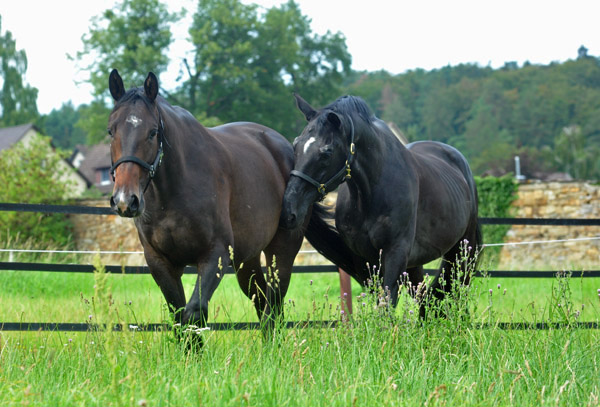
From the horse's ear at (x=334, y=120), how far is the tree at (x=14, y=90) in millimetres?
56635

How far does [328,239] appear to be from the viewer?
19.2 feet

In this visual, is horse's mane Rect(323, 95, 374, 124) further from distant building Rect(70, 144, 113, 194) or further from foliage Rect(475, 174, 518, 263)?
distant building Rect(70, 144, 113, 194)

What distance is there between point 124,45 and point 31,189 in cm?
1964

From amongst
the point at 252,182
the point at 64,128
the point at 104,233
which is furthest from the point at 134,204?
the point at 64,128

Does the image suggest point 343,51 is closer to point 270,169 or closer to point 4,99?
point 4,99

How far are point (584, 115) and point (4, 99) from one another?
2294 inches

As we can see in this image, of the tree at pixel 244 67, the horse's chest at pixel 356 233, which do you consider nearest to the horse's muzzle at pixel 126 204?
the horse's chest at pixel 356 233

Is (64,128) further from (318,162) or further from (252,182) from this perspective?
(318,162)

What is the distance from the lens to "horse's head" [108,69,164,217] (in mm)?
3705

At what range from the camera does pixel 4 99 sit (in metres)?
56.1

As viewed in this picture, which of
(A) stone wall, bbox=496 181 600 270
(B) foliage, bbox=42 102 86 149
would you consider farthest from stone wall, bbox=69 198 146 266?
(B) foliage, bbox=42 102 86 149

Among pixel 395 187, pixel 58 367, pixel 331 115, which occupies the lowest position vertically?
pixel 58 367

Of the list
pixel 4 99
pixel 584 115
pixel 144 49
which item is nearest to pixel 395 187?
pixel 144 49

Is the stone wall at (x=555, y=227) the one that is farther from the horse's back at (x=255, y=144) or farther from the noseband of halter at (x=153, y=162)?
the noseband of halter at (x=153, y=162)
